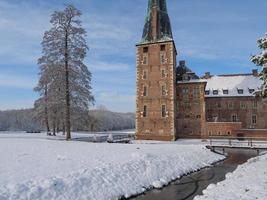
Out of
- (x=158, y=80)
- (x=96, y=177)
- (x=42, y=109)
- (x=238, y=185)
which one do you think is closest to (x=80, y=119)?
(x=42, y=109)

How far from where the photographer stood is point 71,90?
115 ft

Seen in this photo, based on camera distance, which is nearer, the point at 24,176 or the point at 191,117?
the point at 24,176

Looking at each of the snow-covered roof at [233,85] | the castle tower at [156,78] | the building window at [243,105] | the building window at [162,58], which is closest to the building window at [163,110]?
the castle tower at [156,78]

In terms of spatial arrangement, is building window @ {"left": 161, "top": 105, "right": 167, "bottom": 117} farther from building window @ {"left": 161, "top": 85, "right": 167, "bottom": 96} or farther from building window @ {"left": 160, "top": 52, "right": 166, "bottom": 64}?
building window @ {"left": 160, "top": 52, "right": 166, "bottom": 64}

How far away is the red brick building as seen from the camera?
48875 millimetres

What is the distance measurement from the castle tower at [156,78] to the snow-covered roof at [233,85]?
12.7m

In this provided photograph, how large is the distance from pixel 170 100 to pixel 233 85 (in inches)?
684

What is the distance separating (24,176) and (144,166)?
7813 mm

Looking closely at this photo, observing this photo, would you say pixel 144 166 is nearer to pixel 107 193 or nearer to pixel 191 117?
pixel 107 193

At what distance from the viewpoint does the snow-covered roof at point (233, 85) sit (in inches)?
2248

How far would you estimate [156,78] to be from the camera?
4972cm

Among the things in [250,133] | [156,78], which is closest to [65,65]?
[156,78]

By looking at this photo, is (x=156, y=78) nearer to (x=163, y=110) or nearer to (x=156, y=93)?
(x=156, y=93)

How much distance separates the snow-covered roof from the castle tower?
1274 centimetres
